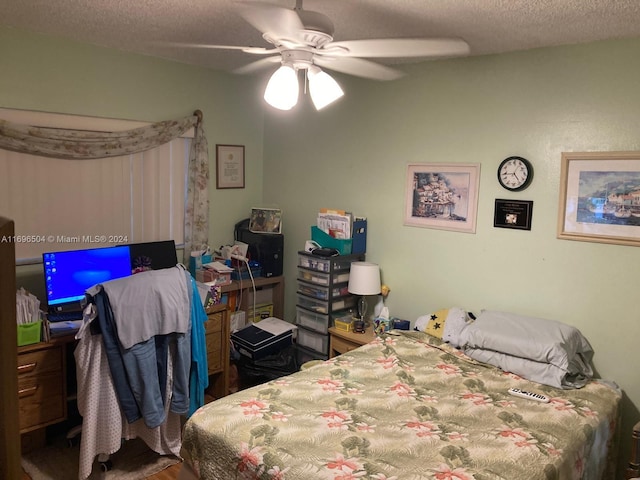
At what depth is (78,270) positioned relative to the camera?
3047 millimetres

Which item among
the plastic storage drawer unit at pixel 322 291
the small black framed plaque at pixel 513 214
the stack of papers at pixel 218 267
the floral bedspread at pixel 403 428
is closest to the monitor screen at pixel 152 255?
the stack of papers at pixel 218 267

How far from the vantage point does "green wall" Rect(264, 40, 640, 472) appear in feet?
8.68

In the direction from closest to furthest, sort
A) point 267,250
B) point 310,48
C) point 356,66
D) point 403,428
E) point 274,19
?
point 274,19
point 310,48
point 403,428
point 356,66
point 267,250

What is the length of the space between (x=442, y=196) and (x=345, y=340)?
116 centimetres

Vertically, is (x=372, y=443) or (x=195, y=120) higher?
(x=195, y=120)

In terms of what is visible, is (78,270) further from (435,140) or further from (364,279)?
(435,140)

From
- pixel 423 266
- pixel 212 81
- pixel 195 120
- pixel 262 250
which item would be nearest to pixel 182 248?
pixel 262 250

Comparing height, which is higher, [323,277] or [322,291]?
[323,277]

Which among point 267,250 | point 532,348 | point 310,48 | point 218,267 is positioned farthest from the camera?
point 267,250

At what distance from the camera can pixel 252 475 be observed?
6.10ft

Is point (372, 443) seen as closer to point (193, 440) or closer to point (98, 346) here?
point (193, 440)

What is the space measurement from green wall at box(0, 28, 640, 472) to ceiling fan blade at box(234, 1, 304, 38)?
5.51 feet

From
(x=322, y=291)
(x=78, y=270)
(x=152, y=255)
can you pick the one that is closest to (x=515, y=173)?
(x=322, y=291)

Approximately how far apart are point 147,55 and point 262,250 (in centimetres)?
165
